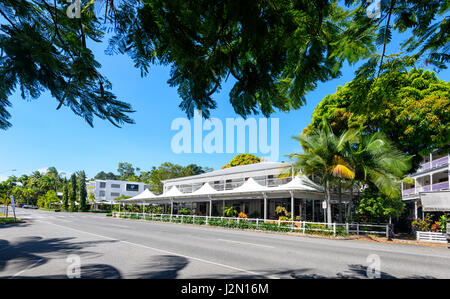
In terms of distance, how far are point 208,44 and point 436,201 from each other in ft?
63.9

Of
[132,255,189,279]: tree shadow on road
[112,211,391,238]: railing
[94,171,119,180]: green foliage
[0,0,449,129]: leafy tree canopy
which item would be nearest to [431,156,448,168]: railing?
[112,211,391,238]: railing

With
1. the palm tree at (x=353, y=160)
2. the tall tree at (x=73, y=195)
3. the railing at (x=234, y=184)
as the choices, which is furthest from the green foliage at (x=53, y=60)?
the tall tree at (x=73, y=195)

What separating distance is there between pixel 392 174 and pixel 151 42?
764 inches

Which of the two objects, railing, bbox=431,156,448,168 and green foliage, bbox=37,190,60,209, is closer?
railing, bbox=431,156,448,168

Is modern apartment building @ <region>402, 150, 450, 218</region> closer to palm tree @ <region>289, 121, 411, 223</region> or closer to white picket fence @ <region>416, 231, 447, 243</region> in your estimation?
palm tree @ <region>289, 121, 411, 223</region>

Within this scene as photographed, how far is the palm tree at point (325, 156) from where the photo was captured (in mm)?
18078

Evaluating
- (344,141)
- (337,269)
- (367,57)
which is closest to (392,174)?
(344,141)

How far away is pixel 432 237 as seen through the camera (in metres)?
15.7

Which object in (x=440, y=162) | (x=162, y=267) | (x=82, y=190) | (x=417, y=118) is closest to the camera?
(x=162, y=267)

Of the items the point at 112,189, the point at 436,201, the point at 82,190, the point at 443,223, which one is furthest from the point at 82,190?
the point at 443,223

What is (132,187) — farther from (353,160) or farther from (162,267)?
(162,267)

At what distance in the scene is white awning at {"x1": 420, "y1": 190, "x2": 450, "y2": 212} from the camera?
16.1 meters

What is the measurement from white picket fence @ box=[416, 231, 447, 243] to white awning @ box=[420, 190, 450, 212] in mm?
1464

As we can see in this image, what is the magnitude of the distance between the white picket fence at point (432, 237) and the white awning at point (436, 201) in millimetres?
1464
